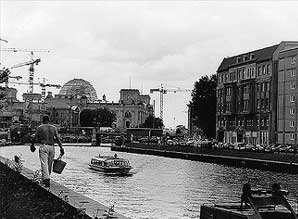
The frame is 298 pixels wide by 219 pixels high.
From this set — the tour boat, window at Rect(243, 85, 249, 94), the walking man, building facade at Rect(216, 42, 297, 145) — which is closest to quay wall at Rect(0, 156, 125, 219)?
the walking man

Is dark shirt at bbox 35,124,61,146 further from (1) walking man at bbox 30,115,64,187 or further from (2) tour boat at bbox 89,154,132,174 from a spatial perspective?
(2) tour boat at bbox 89,154,132,174

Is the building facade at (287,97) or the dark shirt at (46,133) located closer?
the dark shirt at (46,133)

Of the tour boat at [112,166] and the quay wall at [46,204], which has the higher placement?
the quay wall at [46,204]

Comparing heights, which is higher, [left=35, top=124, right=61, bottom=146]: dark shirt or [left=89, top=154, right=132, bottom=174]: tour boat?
[left=35, top=124, right=61, bottom=146]: dark shirt

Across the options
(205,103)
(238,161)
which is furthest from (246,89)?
(238,161)

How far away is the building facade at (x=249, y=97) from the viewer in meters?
123

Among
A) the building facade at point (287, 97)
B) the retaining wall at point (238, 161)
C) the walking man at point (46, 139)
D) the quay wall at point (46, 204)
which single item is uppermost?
the building facade at point (287, 97)

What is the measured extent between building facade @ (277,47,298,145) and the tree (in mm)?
38124

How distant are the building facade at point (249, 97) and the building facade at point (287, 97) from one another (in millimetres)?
2044

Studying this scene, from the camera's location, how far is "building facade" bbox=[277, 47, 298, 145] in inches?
4491

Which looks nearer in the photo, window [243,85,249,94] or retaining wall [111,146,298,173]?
retaining wall [111,146,298,173]

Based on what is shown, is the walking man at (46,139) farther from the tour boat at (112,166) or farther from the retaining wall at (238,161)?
the retaining wall at (238,161)

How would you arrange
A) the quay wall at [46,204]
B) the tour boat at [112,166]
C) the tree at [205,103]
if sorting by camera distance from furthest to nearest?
the tree at [205,103], the tour boat at [112,166], the quay wall at [46,204]

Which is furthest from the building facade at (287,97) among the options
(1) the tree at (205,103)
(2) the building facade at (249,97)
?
Answer: (1) the tree at (205,103)
